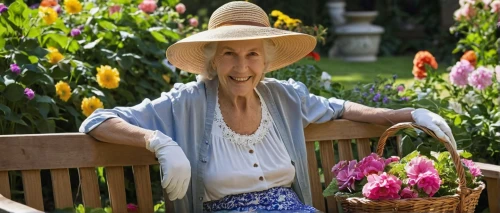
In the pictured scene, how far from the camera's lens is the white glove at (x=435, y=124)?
10.1 feet

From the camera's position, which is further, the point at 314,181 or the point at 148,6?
the point at 148,6

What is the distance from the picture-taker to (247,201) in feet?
10.0

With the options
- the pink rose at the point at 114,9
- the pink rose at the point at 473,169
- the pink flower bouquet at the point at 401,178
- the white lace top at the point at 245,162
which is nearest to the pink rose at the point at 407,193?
the pink flower bouquet at the point at 401,178

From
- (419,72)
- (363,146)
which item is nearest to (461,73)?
(419,72)

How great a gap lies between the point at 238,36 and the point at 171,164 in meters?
0.52

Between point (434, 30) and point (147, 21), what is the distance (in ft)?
27.2

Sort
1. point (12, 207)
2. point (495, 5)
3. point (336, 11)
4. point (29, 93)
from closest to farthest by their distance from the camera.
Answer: point (12, 207) < point (29, 93) < point (495, 5) < point (336, 11)

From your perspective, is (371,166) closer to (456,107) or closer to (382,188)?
(382,188)

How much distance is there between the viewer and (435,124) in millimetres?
3137

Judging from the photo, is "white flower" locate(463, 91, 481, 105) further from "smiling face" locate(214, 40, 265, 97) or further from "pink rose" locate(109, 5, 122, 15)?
"pink rose" locate(109, 5, 122, 15)

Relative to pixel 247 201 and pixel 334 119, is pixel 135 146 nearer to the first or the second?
pixel 247 201

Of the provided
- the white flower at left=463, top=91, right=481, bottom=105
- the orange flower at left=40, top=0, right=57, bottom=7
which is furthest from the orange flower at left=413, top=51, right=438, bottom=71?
the orange flower at left=40, top=0, right=57, bottom=7

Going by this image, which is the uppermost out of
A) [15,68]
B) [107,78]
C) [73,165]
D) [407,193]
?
[15,68]

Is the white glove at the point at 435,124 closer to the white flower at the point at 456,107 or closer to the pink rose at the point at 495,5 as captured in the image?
the white flower at the point at 456,107
